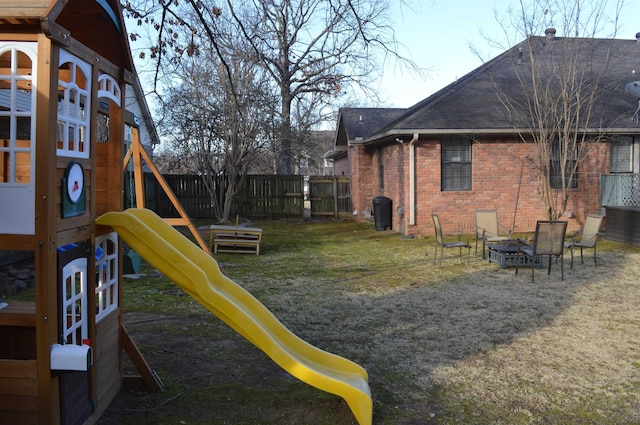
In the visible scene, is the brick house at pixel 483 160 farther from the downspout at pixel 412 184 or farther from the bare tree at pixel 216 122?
the bare tree at pixel 216 122

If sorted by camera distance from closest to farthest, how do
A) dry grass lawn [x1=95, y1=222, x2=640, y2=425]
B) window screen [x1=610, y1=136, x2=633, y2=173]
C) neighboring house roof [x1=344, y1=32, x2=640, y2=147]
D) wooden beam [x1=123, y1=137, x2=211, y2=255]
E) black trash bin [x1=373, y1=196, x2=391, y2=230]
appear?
dry grass lawn [x1=95, y1=222, x2=640, y2=425] < wooden beam [x1=123, y1=137, x2=211, y2=255] < neighboring house roof [x1=344, y1=32, x2=640, y2=147] < window screen [x1=610, y1=136, x2=633, y2=173] < black trash bin [x1=373, y1=196, x2=391, y2=230]

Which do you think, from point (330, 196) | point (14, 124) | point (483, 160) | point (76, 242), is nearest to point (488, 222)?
point (483, 160)

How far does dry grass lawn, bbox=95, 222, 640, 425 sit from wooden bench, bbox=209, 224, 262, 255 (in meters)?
1.71

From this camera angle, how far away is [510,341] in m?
5.90

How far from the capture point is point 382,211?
1645 centimetres

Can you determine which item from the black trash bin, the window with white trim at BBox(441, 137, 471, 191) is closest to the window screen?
the window with white trim at BBox(441, 137, 471, 191)

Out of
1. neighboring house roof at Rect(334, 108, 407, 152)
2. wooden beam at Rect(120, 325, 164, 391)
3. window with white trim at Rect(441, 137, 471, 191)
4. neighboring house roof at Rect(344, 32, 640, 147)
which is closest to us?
wooden beam at Rect(120, 325, 164, 391)

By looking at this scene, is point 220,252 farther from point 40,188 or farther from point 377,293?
point 40,188

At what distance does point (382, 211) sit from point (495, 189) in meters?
3.38

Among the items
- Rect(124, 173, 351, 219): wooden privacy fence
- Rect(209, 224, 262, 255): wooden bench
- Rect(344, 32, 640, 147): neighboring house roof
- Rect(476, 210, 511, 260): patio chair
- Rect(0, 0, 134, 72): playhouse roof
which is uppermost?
Rect(344, 32, 640, 147): neighboring house roof

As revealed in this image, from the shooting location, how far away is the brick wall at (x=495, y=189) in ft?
47.9

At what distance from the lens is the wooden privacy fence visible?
20.6 metres

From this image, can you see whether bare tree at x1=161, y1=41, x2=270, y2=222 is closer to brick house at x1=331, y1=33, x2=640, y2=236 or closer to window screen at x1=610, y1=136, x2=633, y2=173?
brick house at x1=331, y1=33, x2=640, y2=236

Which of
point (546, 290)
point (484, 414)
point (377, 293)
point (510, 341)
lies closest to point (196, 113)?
point (377, 293)
